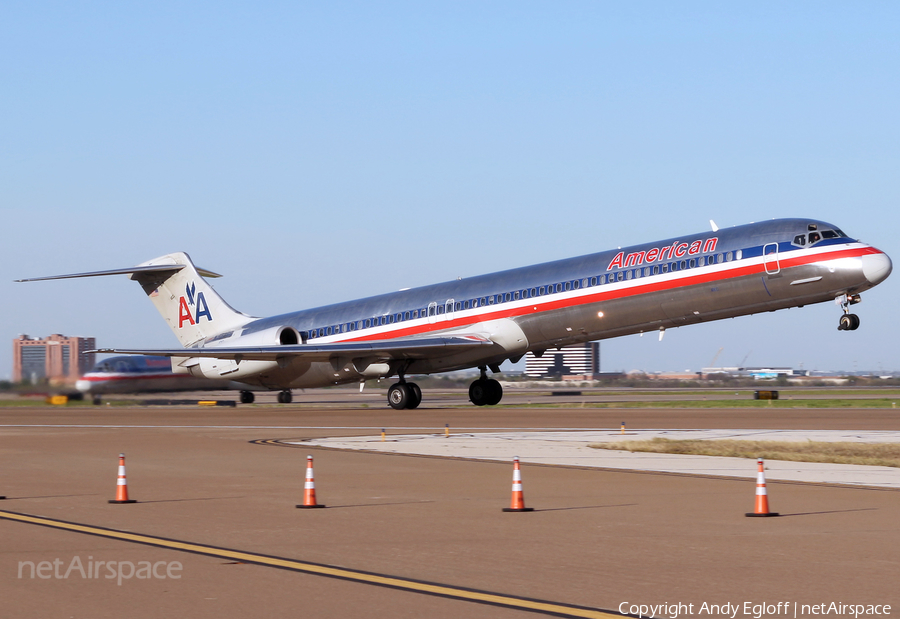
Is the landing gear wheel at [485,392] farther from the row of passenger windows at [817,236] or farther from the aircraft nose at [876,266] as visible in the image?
the aircraft nose at [876,266]

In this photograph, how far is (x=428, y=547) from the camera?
32.8 ft

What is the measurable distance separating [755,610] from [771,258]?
26437 millimetres

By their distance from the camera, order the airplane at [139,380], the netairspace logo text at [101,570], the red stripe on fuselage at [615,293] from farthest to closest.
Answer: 1. the airplane at [139,380]
2. the red stripe on fuselage at [615,293]
3. the netairspace logo text at [101,570]

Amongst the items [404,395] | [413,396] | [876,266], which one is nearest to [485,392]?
[413,396]

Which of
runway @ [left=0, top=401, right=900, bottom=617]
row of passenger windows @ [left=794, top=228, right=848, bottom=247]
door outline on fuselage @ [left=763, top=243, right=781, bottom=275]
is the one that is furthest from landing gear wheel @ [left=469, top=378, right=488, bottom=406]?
runway @ [left=0, top=401, right=900, bottom=617]

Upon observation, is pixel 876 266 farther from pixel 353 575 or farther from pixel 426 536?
pixel 353 575

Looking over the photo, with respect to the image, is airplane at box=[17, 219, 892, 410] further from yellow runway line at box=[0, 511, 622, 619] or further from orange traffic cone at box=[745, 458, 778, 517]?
yellow runway line at box=[0, 511, 622, 619]

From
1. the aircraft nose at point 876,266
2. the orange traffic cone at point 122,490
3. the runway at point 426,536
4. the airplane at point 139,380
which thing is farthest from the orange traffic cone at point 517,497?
the airplane at point 139,380

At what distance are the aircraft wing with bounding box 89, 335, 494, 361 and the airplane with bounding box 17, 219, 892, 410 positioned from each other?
0.20ft

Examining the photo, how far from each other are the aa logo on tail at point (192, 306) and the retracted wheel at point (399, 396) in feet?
36.6

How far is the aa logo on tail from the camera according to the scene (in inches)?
1855

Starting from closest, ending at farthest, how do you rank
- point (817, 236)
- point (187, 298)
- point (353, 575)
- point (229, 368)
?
point (353, 575) → point (817, 236) → point (229, 368) → point (187, 298)

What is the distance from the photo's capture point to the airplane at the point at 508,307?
106ft

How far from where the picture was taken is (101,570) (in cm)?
874
